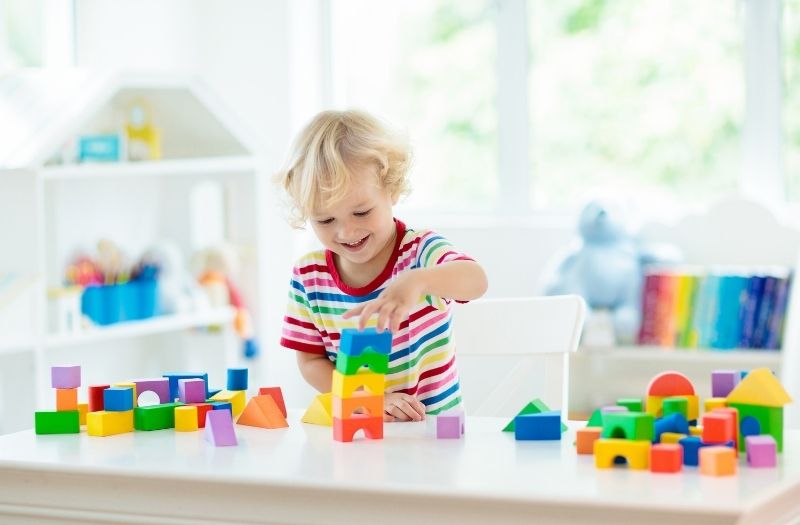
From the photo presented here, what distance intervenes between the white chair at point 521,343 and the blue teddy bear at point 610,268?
1735 millimetres

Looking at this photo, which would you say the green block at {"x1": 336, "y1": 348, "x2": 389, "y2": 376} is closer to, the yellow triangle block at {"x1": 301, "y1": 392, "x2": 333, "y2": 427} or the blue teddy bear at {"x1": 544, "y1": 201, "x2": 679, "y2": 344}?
the yellow triangle block at {"x1": 301, "y1": 392, "x2": 333, "y2": 427}

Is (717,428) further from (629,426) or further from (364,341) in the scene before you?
(364,341)

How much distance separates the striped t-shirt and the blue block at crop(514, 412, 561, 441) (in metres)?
0.34

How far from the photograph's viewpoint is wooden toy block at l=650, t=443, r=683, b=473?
105 cm

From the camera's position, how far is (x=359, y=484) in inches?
40.5

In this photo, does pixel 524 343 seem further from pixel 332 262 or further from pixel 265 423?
pixel 265 423

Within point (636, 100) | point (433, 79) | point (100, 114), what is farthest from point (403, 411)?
point (433, 79)

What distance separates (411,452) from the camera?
3.89 ft

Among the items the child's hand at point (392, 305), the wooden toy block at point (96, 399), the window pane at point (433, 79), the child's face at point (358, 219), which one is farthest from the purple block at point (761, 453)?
the window pane at point (433, 79)

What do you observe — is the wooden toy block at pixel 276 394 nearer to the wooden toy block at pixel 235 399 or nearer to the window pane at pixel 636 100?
the wooden toy block at pixel 235 399

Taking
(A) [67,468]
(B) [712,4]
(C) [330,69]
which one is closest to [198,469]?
(A) [67,468]

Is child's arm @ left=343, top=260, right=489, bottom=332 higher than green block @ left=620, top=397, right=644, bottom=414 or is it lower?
higher

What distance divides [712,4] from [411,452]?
112 inches

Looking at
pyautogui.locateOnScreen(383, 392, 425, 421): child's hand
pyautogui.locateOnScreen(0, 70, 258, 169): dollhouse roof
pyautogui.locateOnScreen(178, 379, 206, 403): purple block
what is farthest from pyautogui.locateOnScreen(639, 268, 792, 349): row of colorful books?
pyautogui.locateOnScreen(178, 379, 206, 403): purple block
